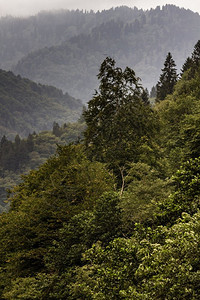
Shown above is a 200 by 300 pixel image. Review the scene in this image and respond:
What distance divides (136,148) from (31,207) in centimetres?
1097

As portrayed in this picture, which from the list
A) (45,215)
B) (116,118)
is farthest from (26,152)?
(45,215)

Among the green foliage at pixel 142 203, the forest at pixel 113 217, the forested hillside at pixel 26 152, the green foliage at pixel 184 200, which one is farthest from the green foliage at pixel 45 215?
the forested hillside at pixel 26 152

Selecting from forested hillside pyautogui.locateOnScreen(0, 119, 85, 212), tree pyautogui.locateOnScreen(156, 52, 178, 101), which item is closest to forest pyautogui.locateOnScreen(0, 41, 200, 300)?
tree pyautogui.locateOnScreen(156, 52, 178, 101)

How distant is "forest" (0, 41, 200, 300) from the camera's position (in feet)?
23.0

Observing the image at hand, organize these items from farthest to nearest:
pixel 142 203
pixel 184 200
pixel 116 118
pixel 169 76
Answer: pixel 169 76 → pixel 116 118 → pixel 142 203 → pixel 184 200

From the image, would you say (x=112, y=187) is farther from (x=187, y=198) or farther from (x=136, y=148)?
(x=187, y=198)

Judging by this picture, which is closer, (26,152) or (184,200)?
(184,200)

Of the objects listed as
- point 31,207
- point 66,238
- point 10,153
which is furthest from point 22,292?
point 10,153

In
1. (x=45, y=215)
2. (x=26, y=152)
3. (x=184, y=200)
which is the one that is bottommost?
(x=45, y=215)

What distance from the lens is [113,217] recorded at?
13.7 meters

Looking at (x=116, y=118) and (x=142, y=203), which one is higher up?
(x=116, y=118)

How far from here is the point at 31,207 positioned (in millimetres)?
18250

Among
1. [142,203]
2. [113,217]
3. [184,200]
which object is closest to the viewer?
[184,200]

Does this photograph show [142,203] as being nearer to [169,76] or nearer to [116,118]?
[116,118]
